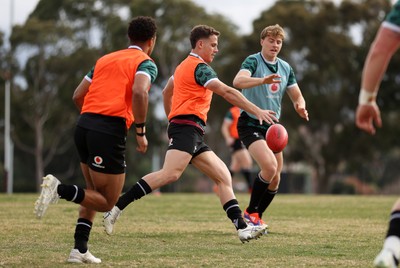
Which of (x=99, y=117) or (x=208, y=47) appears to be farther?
(x=208, y=47)

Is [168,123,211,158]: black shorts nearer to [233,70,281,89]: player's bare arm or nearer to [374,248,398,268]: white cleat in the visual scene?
[233,70,281,89]: player's bare arm

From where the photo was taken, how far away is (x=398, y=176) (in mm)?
57812

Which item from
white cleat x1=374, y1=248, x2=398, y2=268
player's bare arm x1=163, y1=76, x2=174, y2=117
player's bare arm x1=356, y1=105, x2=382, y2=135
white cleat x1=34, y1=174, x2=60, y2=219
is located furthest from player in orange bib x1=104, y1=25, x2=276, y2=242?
player's bare arm x1=356, y1=105, x2=382, y2=135

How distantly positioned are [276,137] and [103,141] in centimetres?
326

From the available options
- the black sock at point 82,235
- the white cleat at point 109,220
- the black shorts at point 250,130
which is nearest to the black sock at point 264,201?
Result: the black shorts at point 250,130

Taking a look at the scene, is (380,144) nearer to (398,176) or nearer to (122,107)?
(398,176)

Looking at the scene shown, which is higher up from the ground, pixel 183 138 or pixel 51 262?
pixel 183 138

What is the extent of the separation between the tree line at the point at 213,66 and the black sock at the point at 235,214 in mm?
33947

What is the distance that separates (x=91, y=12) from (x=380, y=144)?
1816 centimetres

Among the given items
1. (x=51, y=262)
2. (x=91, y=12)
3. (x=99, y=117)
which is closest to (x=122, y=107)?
(x=99, y=117)

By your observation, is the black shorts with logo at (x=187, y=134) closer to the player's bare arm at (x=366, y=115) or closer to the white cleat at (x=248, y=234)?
the white cleat at (x=248, y=234)

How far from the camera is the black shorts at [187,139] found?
907 centimetres

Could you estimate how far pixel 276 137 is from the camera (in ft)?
32.9

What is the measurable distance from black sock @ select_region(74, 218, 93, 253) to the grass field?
A: 0.21m
